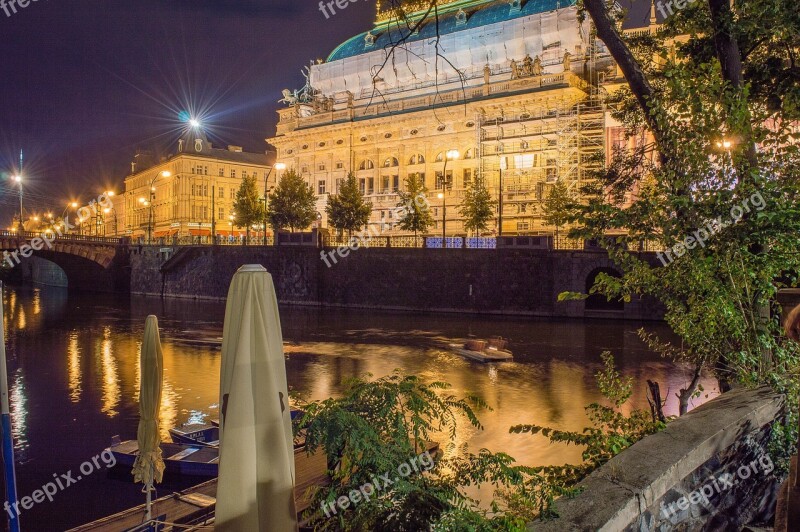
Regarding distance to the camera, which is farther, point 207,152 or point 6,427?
point 207,152

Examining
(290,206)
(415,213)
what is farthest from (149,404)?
(290,206)

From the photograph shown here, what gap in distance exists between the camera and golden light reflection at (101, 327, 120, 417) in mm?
20062

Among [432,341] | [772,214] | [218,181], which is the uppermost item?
[218,181]

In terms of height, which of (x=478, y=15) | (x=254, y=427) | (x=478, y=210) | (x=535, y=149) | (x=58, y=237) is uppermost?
(x=478, y=15)

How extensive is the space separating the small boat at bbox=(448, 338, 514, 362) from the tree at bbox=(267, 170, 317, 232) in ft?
133

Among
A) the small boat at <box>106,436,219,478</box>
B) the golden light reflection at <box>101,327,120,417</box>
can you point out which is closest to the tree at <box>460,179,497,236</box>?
the golden light reflection at <box>101,327,120,417</box>

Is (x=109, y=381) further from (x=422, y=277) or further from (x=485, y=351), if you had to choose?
(x=422, y=277)

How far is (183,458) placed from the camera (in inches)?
487

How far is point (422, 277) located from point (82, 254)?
39.7 meters

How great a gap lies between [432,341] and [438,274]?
14508 mm

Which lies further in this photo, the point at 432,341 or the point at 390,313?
the point at 390,313

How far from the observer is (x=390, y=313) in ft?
155

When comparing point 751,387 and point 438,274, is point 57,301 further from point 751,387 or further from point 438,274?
point 751,387

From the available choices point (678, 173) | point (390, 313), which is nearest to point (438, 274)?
point (390, 313)
